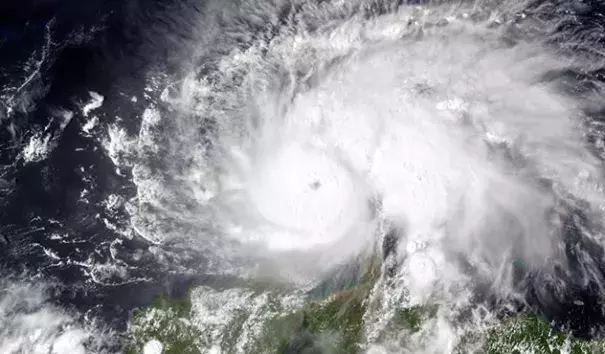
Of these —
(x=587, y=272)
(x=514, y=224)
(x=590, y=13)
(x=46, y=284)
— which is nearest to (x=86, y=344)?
(x=46, y=284)

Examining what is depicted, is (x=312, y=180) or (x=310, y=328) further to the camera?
(x=312, y=180)

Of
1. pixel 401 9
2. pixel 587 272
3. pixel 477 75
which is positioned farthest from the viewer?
pixel 401 9

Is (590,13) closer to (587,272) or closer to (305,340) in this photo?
(587,272)

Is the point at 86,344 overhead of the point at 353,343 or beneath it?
overhead

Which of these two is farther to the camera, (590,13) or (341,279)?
(590,13)

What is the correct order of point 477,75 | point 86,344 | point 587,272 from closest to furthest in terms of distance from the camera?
point 587,272 → point 86,344 → point 477,75

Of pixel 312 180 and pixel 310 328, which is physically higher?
pixel 312 180

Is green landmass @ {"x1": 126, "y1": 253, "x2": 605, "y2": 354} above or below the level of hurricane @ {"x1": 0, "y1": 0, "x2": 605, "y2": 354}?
below

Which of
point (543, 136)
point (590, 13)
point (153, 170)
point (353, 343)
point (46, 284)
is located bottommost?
point (353, 343)
